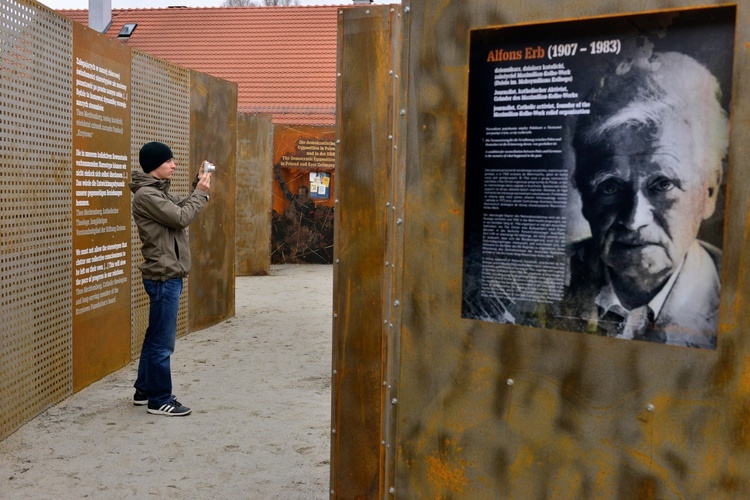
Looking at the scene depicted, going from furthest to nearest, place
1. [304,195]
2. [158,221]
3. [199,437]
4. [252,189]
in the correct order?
[304,195]
[252,189]
[158,221]
[199,437]

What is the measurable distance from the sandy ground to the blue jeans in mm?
184

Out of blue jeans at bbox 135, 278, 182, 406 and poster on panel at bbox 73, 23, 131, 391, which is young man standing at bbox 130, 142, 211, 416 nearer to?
blue jeans at bbox 135, 278, 182, 406

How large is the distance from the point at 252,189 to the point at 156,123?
569cm

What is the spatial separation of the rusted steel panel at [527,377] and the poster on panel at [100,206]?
3841 mm

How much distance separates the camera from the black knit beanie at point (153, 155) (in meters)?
5.62

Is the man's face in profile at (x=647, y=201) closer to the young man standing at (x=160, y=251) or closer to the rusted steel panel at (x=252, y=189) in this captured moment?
the young man standing at (x=160, y=251)

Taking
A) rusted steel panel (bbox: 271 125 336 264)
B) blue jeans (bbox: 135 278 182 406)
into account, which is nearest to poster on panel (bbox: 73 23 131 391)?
blue jeans (bbox: 135 278 182 406)

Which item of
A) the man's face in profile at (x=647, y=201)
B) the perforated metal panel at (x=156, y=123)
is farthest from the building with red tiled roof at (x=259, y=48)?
the man's face in profile at (x=647, y=201)

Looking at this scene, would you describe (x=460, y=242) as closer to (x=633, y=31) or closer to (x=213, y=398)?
(x=633, y=31)

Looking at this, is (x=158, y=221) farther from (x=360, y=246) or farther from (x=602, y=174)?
(x=602, y=174)

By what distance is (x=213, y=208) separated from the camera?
9.08 metres

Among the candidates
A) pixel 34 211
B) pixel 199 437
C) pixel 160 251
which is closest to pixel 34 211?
pixel 34 211

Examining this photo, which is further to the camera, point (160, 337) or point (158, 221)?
point (160, 337)

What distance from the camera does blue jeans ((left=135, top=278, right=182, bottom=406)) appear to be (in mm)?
5691
